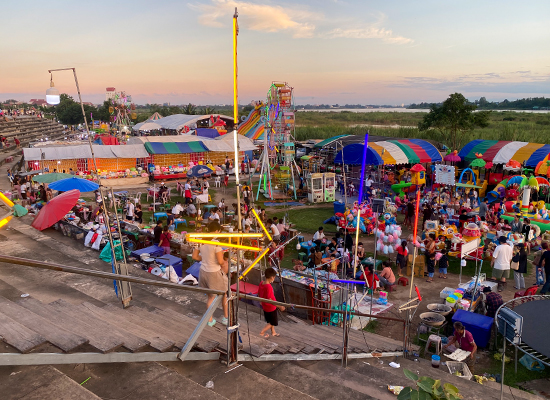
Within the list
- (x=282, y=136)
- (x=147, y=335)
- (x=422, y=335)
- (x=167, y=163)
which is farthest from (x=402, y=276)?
(x=167, y=163)

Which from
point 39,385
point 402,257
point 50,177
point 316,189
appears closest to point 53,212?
point 39,385

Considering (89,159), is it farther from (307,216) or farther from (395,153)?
(395,153)

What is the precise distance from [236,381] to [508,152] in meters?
23.7

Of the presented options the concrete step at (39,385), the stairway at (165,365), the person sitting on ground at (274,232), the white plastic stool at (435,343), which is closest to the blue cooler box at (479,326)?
the white plastic stool at (435,343)

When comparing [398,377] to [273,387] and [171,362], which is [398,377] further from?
[171,362]

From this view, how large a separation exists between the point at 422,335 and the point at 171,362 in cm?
626

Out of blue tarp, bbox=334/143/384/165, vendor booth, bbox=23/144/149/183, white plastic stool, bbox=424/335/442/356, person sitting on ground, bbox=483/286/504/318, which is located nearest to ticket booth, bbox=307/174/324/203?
blue tarp, bbox=334/143/384/165

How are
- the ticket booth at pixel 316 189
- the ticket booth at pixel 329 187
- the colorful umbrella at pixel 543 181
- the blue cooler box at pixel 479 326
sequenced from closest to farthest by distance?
the blue cooler box at pixel 479 326
the colorful umbrella at pixel 543 181
the ticket booth at pixel 316 189
the ticket booth at pixel 329 187

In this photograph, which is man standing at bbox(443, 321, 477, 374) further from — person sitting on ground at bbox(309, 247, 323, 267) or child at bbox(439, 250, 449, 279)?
person sitting on ground at bbox(309, 247, 323, 267)

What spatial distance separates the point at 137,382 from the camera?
351 centimetres

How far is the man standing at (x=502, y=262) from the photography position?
35.2 ft

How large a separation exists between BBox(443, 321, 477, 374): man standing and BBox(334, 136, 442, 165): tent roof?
14.5 metres

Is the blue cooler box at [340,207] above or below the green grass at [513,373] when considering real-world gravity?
above

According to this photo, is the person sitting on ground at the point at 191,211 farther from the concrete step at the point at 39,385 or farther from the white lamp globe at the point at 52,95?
the concrete step at the point at 39,385
